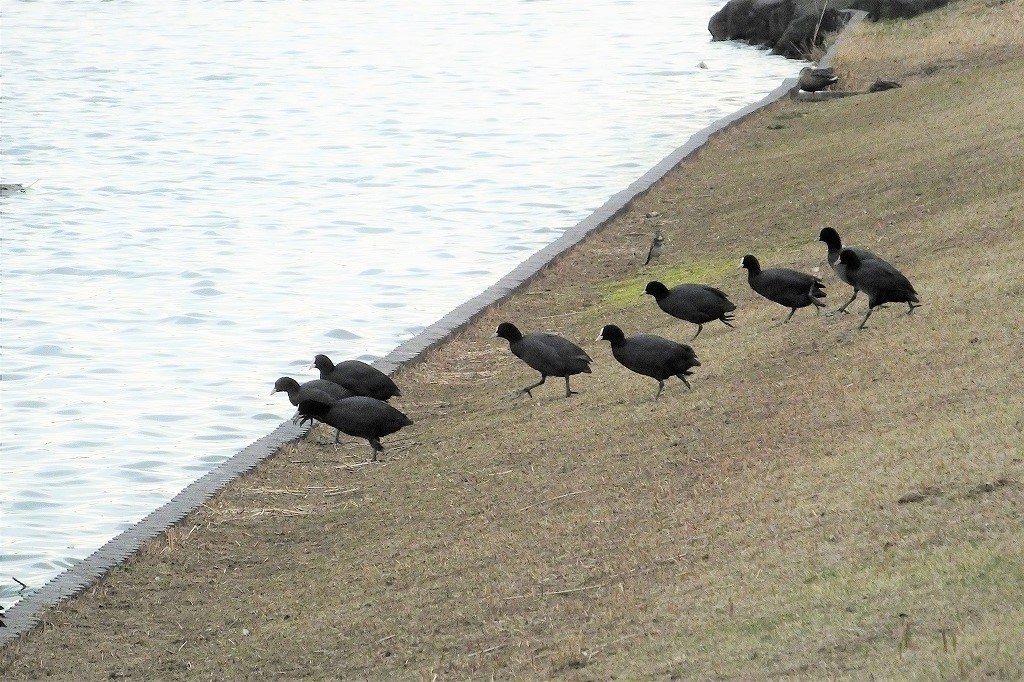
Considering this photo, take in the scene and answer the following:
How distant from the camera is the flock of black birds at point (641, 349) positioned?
11.0 meters

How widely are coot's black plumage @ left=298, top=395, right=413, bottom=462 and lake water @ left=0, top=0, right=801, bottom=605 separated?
1.68 m

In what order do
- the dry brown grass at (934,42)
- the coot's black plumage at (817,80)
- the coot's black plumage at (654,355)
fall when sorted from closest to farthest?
the coot's black plumage at (654,355)
the dry brown grass at (934,42)
the coot's black plumage at (817,80)

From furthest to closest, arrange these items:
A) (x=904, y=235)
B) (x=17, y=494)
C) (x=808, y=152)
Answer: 1. (x=808, y=152)
2. (x=904, y=235)
3. (x=17, y=494)

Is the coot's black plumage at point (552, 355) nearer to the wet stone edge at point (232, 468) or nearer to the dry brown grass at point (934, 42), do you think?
the wet stone edge at point (232, 468)

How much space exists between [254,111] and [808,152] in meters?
15.8

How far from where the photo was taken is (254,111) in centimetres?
3241

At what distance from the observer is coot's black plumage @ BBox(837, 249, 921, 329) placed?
431 inches

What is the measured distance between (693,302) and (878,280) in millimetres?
1637

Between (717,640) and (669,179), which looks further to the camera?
(669,179)

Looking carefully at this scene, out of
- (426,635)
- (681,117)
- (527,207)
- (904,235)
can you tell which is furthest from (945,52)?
(426,635)

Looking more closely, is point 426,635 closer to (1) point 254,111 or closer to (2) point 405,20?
(1) point 254,111

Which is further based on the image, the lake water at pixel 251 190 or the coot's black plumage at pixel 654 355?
the lake water at pixel 251 190

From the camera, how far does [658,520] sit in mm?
8578

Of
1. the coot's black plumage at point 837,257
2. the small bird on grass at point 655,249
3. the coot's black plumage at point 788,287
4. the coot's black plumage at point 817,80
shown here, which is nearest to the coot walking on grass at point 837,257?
the coot's black plumage at point 837,257
